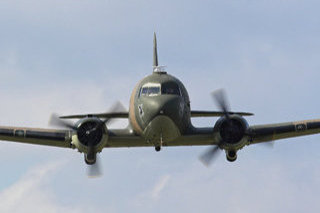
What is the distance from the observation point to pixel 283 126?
120ft

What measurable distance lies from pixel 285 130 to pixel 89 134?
10066 millimetres

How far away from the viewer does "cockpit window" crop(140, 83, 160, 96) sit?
109 ft

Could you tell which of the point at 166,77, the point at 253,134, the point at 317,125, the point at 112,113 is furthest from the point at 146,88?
the point at 317,125

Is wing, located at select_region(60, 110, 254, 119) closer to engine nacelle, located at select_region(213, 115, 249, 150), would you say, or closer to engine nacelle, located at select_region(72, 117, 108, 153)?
engine nacelle, located at select_region(213, 115, 249, 150)

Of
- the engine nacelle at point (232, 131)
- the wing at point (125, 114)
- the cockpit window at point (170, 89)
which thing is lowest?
the engine nacelle at point (232, 131)

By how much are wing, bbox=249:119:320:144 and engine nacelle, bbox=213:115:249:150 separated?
1489mm

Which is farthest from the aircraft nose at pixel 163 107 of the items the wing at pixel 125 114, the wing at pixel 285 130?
the wing at pixel 285 130

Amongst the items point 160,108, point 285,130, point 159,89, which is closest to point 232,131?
point 285,130

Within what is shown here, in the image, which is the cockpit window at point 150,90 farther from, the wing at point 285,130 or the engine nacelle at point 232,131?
the wing at point 285,130

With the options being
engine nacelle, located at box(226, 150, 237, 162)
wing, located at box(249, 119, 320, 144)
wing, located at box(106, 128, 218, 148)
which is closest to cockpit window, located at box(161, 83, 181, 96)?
wing, located at box(106, 128, 218, 148)

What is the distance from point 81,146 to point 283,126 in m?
10.4

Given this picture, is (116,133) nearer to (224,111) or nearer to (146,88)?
(146,88)

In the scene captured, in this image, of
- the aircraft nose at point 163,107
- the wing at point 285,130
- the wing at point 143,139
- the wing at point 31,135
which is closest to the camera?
the aircraft nose at point 163,107

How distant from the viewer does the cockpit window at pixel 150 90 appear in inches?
1305
